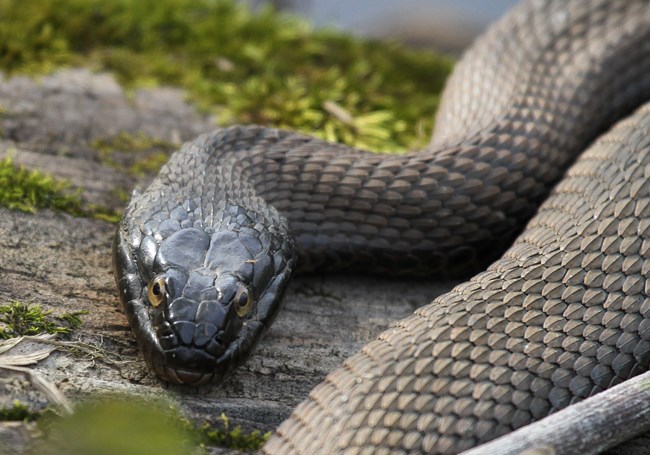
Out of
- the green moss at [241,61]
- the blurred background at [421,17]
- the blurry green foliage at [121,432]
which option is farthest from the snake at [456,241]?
the blurred background at [421,17]

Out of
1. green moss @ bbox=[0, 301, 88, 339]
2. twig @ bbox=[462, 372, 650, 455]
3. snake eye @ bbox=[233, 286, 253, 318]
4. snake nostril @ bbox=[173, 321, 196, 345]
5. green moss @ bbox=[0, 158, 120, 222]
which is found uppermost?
twig @ bbox=[462, 372, 650, 455]

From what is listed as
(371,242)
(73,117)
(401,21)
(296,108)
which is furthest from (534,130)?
(401,21)

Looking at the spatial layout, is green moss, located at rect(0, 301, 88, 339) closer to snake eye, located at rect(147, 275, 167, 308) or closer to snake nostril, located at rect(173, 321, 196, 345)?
snake eye, located at rect(147, 275, 167, 308)

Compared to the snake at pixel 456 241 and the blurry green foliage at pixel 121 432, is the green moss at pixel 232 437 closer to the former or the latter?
the snake at pixel 456 241

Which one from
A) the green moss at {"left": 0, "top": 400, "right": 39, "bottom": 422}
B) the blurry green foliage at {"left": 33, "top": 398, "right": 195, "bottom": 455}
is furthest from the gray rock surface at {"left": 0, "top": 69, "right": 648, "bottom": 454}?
the blurry green foliage at {"left": 33, "top": 398, "right": 195, "bottom": 455}

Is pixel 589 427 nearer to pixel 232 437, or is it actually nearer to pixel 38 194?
pixel 232 437

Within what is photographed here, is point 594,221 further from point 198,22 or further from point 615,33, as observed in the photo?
point 198,22
